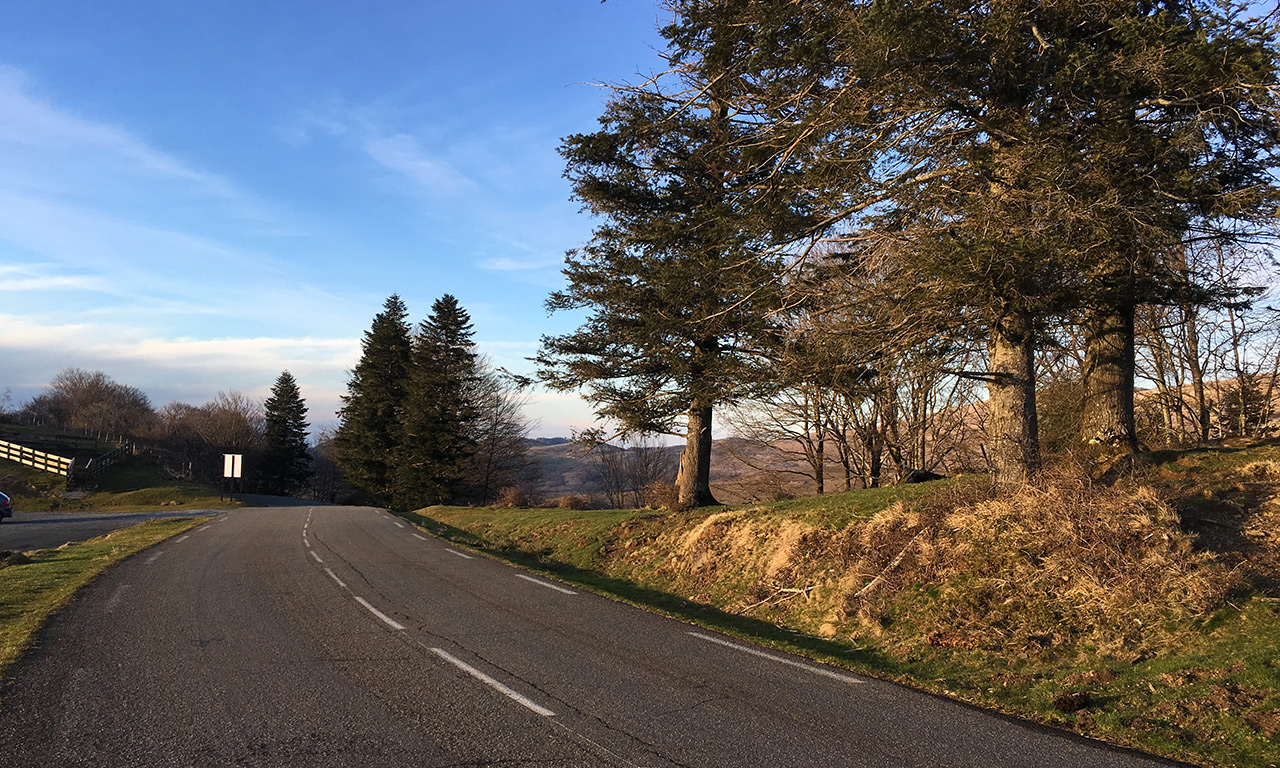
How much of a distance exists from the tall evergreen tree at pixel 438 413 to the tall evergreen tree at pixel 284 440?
1129 inches

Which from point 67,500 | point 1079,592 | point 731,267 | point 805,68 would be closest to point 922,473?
point 731,267

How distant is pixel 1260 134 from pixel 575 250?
14576 millimetres

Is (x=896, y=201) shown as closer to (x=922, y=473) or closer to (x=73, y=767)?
(x=922, y=473)

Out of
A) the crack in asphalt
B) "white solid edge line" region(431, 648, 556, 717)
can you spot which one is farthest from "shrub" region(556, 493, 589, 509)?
"white solid edge line" region(431, 648, 556, 717)

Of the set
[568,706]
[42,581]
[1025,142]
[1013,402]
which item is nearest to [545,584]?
[568,706]

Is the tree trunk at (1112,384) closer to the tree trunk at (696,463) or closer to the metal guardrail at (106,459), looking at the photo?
the tree trunk at (696,463)

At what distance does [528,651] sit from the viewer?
724 centimetres

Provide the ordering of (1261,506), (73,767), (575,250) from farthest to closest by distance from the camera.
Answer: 1. (575,250)
2. (1261,506)
3. (73,767)

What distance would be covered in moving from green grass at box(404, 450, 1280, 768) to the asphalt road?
619 millimetres

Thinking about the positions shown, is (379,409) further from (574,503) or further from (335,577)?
(335,577)

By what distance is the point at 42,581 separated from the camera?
11.4 meters

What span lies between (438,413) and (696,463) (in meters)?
29.0

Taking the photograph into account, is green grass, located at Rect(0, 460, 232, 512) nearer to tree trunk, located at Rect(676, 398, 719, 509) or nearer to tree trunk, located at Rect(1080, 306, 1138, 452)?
tree trunk, located at Rect(676, 398, 719, 509)

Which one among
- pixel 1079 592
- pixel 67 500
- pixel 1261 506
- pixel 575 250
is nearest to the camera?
pixel 1079 592
